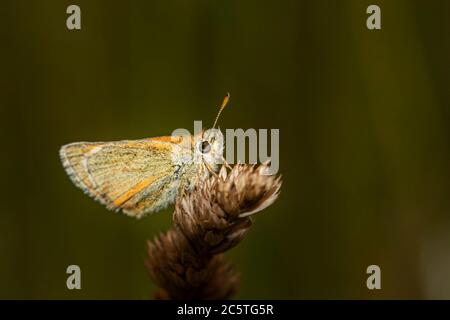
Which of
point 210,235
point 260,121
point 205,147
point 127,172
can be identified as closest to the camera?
point 210,235

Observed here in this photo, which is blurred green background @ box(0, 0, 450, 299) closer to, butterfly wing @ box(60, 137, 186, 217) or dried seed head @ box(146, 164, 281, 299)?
butterfly wing @ box(60, 137, 186, 217)

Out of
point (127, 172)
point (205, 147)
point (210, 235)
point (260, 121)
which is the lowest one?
point (210, 235)

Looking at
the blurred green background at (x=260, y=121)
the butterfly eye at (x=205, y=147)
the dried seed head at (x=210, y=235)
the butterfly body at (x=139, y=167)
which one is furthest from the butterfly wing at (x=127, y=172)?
the blurred green background at (x=260, y=121)

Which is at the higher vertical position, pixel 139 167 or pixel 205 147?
pixel 205 147

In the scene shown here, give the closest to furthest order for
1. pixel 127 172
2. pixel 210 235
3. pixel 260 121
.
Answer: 1. pixel 210 235
2. pixel 127 172
3. pixel 260 121

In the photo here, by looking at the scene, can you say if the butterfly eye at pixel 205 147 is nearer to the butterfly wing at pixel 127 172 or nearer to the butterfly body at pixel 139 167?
the butterfly body at pixel 139 167

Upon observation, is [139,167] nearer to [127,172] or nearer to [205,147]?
[127,172]

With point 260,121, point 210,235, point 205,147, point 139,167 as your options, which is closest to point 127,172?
point 139,167

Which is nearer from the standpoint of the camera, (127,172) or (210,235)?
(210,235)

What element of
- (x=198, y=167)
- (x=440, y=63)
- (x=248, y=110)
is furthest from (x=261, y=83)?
(x=198, y=167)
